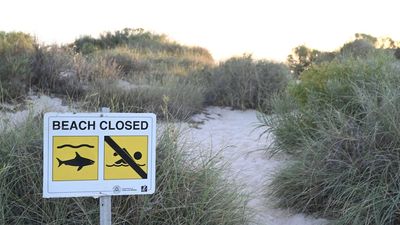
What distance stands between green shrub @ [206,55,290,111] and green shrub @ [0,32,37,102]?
4.60 metres

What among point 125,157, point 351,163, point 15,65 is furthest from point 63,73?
point 125,157

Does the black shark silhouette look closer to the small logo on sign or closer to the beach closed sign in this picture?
the beach closed sign

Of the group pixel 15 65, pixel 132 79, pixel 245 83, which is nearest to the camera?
pixel 15 65

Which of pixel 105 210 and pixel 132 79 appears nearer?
pixel 105 210

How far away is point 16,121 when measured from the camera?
4.94 m

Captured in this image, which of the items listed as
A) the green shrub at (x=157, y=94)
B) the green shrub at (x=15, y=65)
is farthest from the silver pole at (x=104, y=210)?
the green shrub at (x=15, y=65)

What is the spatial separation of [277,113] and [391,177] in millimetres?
3286

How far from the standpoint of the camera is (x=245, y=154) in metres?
7.82

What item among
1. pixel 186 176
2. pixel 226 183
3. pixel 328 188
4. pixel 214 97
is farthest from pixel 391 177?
pixel 214 97

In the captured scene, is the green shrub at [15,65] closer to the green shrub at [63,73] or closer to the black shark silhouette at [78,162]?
the green shrub at [63,73]

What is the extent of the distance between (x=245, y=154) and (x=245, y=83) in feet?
20.6

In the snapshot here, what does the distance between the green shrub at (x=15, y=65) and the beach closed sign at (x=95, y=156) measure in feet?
22.3

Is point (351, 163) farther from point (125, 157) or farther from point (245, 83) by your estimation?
point (245, 83)

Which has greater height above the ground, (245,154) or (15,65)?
(15,65)
